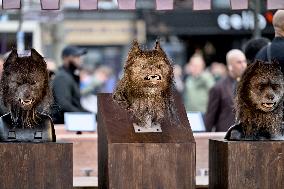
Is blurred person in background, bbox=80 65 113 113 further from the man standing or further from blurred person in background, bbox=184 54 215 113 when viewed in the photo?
the man standing

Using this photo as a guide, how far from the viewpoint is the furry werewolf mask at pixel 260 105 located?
6.33 meters

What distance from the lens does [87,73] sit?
18906 mm

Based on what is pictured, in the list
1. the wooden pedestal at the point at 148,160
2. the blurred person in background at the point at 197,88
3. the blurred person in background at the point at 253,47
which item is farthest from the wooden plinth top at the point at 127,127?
the blurred person in background at the point at 197,88

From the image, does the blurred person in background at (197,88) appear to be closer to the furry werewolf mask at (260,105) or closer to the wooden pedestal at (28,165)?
the furry werewolf mask at (260,105)

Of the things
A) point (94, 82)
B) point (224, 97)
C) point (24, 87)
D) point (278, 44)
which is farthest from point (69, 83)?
point (94, 82)

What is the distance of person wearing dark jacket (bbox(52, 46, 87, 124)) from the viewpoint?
10664 mm

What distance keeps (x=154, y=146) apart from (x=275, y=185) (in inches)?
28.2

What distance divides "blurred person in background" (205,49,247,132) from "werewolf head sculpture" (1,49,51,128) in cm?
400

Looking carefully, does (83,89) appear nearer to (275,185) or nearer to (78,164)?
(78,164)

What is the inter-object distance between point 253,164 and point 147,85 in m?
0.73

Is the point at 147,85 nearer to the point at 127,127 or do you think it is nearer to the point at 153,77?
the point at 153,77

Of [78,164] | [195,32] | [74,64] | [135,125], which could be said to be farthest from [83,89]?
[135,125]

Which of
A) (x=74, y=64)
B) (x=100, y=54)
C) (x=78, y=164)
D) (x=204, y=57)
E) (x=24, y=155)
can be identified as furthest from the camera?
(x=100, y=54)

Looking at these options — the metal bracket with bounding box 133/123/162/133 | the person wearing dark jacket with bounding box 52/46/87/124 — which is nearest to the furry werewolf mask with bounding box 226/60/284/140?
the metal bracket with bounding box 133/123/162/133
